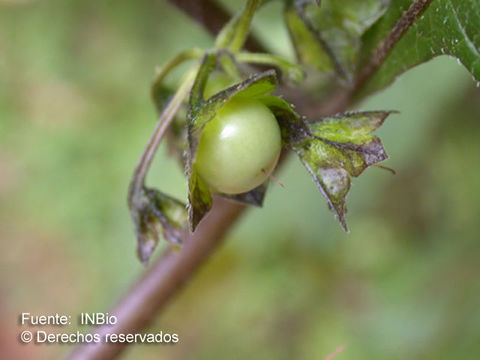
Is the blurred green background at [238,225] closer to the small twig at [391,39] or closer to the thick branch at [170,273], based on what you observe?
the thick branch at [170,273]

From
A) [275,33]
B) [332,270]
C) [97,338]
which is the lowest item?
[332,270]

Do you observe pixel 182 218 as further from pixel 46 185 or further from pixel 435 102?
pixel 46 185

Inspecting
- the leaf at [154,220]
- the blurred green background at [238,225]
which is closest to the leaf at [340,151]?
the leaf at [154,220]

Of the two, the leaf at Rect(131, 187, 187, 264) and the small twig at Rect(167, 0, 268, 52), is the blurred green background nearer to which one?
the small twig at Rect(167, 0, 268, 52)

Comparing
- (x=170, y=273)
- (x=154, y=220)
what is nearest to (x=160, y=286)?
(x=170, y=273)

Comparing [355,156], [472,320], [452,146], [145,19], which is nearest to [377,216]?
[452,146]

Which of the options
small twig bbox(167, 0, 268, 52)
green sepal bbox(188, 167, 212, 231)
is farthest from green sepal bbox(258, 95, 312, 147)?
small twig bbox(167, 0, 268, 52)

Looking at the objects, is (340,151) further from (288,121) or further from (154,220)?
(154,220)
